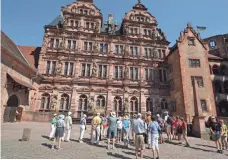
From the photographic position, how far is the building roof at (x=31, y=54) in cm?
2307

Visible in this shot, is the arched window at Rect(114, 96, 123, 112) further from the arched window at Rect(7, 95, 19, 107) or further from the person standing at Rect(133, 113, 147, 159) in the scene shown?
the person standing at Rect(133, 113, 147, 159)

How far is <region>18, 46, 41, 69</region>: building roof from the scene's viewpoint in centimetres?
2307

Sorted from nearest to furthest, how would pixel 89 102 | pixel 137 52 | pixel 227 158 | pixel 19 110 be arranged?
pixel 227 158, pixel 19 110, pixel 89 102, pixel 137 52

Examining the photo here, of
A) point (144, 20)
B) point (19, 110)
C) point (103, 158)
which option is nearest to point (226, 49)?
point (144, 20)

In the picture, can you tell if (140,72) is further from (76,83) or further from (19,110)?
(19,110)

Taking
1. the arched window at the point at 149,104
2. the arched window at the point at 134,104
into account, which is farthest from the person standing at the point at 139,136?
the arched window at the point at 149,104

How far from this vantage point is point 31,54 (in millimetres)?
24391

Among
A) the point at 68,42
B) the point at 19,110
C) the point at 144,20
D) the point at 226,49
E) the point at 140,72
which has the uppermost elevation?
the point at 144,20

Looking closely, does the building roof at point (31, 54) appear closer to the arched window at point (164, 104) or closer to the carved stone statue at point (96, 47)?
the carved stone statue at point (96, 47)

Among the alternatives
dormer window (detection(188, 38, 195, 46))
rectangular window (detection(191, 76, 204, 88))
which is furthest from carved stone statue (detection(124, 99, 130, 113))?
dormer window (detection(188, 38, 195, 46))

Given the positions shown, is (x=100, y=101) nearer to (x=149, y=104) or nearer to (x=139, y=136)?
(x=149, y=104)

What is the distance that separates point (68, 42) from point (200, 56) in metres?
20.8

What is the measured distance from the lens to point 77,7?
1049 inches

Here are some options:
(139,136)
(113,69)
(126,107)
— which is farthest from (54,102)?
(139,136)
